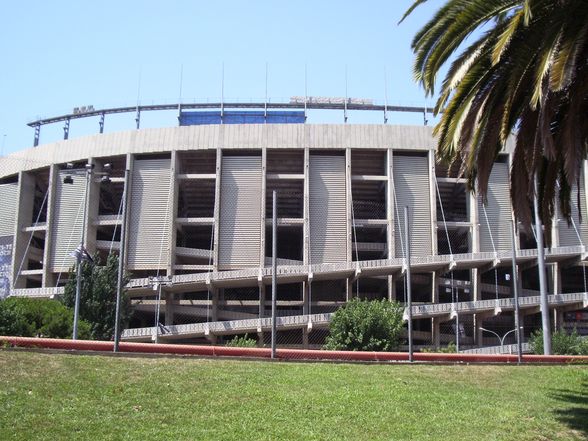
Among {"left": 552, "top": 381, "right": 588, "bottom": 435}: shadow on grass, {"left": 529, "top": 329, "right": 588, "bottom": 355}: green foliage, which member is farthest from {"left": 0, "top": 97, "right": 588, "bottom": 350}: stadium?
{"left": 552, "top": 381, "right": 588, "bottom": 435}: shadow on grass

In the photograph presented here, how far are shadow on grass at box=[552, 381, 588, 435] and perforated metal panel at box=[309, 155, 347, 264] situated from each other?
134 ft

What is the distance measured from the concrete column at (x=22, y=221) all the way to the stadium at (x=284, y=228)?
6.3 inches

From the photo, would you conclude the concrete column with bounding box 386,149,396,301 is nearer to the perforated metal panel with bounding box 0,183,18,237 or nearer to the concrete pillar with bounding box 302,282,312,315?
the concrete pillar with bounding box 302,282,312,315

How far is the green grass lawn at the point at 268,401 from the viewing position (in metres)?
12.8

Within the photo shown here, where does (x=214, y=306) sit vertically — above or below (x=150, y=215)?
below

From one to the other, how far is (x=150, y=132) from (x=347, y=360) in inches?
1767

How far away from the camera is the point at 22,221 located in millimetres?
65250

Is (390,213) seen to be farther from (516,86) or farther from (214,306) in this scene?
(516,86)

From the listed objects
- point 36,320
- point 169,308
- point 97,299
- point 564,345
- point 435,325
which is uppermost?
point 169,308

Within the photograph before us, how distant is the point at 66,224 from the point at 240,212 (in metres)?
16.0

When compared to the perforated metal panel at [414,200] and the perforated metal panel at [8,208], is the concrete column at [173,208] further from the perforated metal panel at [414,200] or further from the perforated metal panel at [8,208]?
the perforated metal panel at [414,200]

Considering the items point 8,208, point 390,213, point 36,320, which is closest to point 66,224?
point 8,208

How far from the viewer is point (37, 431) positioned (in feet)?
40.0

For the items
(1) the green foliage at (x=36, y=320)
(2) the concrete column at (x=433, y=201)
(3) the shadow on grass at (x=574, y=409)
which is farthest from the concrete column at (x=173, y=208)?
(3) the shadow on grass at (x=574, y=409)
